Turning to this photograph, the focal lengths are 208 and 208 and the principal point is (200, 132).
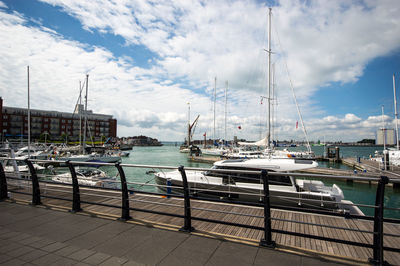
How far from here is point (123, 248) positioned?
11.8ft

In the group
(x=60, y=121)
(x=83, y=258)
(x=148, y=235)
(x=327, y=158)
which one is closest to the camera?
(x=83, y=258)

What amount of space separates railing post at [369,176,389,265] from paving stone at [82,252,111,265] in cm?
411

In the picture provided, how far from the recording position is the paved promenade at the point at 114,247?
10.6ft

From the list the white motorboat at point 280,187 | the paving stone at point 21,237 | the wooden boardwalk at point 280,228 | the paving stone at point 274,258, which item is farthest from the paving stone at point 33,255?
the white motorboat at point 280,187

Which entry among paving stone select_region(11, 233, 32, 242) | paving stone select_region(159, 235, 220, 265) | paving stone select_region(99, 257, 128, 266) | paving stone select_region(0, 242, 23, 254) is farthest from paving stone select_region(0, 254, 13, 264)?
paving stone select_region(159, 235, 220, 265)

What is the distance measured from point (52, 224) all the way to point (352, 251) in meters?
6.05

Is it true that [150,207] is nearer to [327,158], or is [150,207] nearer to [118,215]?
[118,215]

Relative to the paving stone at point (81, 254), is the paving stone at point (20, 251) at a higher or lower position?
higher

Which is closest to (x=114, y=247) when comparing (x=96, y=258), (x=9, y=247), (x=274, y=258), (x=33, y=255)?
(x=96, y=258)

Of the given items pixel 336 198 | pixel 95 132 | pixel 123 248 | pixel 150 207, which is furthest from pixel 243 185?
pixel 95 132

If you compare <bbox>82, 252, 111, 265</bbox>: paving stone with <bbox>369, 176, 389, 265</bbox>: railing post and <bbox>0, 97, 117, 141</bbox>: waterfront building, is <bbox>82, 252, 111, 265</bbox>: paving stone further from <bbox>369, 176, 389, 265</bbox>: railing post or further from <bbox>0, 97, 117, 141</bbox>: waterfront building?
<bbox>0, 97, 117, 141</bbox>: waterfront building

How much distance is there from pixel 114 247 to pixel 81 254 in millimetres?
504

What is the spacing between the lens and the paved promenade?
10.6 feet

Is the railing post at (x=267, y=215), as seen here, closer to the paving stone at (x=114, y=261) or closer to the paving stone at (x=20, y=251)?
the paving stone at (x=114, y=261)
